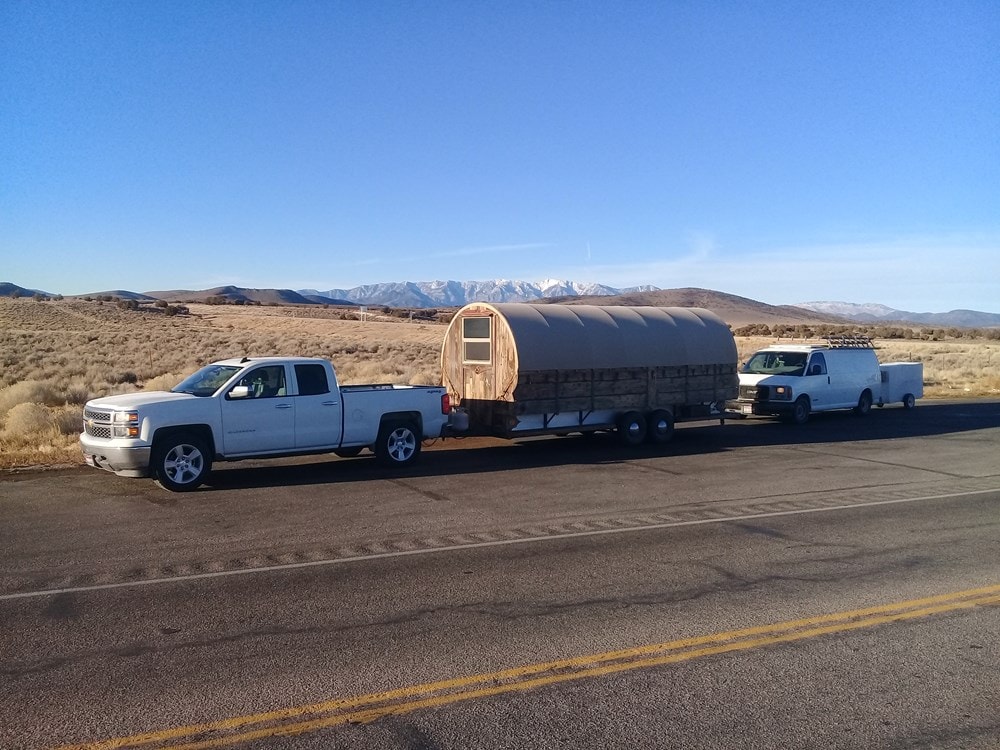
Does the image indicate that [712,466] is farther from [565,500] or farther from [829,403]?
[829,403]

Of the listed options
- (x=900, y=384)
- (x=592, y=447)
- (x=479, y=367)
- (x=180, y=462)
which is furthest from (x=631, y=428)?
(x=900, y=384)

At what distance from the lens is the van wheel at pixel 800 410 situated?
75.0ft

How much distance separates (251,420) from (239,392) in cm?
45

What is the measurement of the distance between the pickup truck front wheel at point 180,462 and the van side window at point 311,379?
6.10 ft

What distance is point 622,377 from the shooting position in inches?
703

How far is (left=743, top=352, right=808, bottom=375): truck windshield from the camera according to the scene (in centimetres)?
2383

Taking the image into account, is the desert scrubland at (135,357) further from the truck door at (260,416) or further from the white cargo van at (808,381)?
the white cargo van at (808,381)

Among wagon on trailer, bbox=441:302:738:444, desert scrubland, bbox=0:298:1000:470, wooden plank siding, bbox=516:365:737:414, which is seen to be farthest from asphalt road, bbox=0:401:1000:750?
desert scrubland, bbox=0:298:1000:470

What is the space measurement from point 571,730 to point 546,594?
2670 mm

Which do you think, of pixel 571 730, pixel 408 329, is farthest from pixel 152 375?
pixel 408 329

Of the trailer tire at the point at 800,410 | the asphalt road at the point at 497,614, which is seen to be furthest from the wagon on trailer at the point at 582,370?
the trailer tire at the point at 800,410

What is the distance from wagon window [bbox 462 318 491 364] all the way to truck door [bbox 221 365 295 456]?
4.67 metres

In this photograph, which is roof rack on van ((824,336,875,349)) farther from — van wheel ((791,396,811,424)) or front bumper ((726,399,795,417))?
front bumper ((726,399,795,417))

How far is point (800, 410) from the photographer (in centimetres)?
2298
